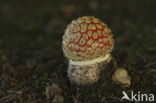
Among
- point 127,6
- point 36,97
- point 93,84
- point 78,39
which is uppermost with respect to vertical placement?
point 127,6

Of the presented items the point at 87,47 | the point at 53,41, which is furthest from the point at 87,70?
the point at 53,41

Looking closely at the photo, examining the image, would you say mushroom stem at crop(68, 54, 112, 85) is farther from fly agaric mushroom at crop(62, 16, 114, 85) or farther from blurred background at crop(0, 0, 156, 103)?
blurred background at crop(0, 0, 156, 103)

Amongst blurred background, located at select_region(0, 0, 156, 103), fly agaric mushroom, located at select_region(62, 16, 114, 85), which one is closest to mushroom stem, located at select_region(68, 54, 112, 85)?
fly agaric mushroom, located at select_region(62, 16, 114, 85)

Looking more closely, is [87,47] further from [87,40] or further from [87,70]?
[87,70]

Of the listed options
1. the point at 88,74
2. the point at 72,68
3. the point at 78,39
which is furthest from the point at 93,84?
the point at 78,39

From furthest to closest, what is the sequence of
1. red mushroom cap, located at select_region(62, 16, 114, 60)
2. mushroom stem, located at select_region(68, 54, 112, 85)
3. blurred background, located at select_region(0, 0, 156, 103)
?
blurred background, located at select_region(0, 0, 156, 103) → mushroom stem, located at select_region(68, 54, 112, 85) → red mushroom cap, located at select_region(62, 16, 114, 60)

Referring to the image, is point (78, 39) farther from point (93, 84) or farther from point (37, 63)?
point (37, 63)
